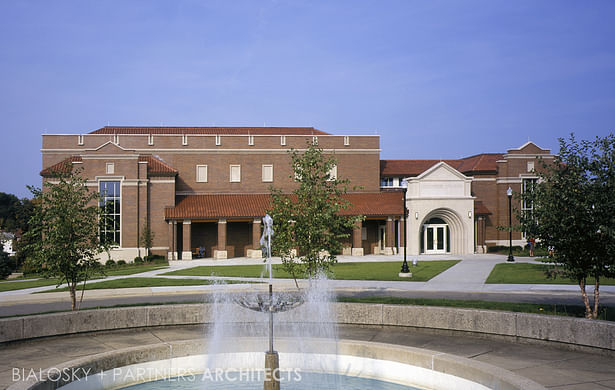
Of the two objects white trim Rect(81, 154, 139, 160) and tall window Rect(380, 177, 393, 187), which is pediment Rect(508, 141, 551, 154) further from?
white trim Rect(81, 154, 139, 160)

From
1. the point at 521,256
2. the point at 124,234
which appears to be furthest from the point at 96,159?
the point at 521,256

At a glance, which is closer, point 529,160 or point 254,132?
point 529,160

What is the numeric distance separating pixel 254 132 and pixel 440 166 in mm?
19014

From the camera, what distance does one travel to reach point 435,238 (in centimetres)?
4819

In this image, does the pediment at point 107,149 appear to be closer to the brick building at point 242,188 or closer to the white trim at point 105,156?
the brick building at point 242,188

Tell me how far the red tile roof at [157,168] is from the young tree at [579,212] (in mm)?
37017

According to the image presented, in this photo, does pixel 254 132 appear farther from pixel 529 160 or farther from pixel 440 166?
pixel 529 160

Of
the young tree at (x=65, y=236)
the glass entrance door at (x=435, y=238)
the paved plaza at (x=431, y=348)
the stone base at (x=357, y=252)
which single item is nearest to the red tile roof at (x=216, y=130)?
the stone base at (x=357, y=252)

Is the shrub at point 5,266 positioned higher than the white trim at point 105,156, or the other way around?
the white trim at point 105,156

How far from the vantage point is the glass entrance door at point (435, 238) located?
48.0m

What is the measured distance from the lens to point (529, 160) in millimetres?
50281

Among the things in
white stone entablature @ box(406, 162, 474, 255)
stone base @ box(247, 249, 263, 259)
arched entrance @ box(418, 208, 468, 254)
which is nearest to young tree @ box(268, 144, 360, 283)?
stone base @ box(247, 249, 263, 259)

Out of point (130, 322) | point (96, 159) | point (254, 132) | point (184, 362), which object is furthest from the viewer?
point (254, 132)

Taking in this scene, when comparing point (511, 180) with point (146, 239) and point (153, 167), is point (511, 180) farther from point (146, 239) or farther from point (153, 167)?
point (146, 239)
